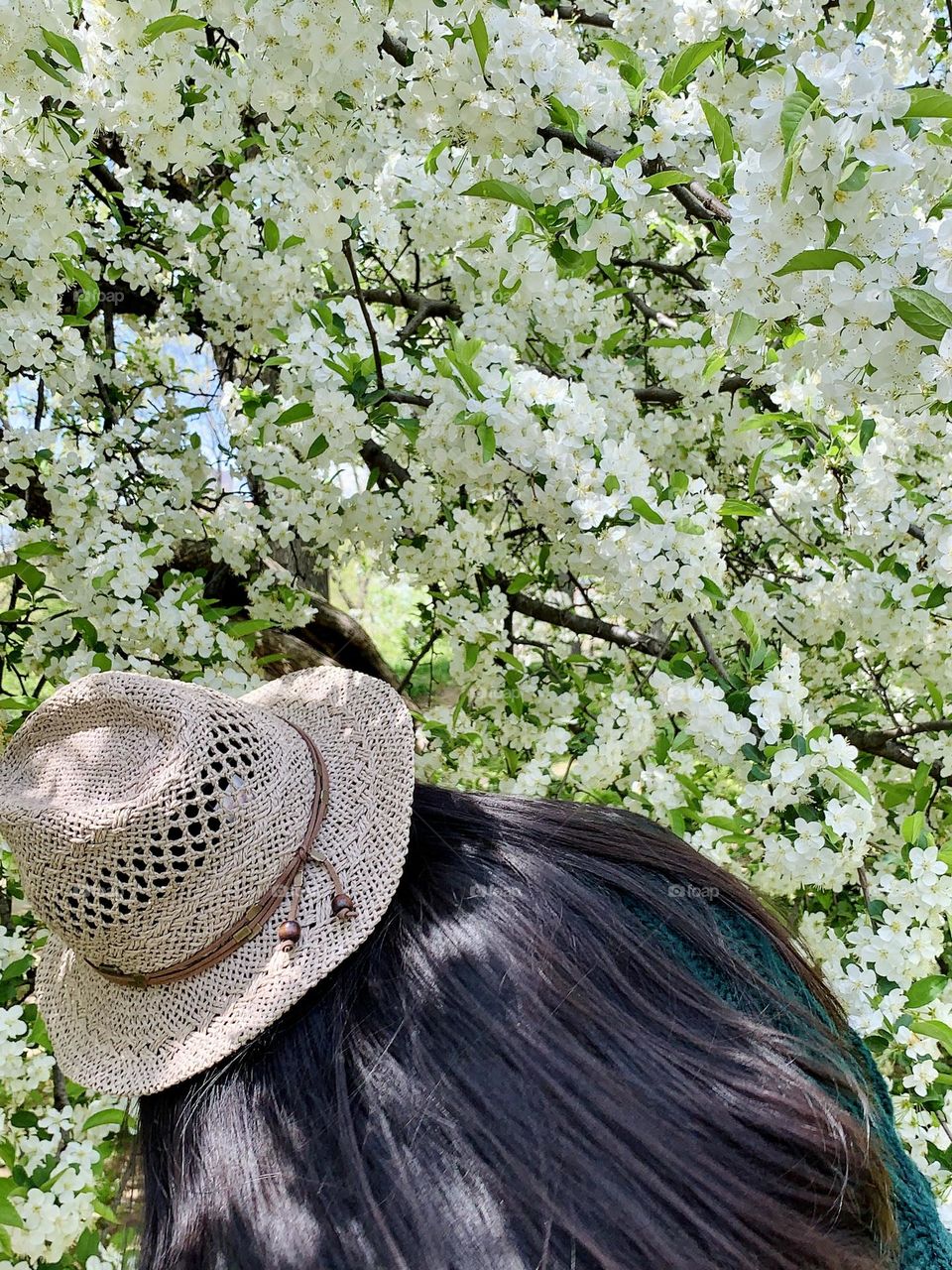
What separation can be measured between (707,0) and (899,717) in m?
2.12

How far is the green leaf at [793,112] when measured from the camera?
A: 0.90 meters

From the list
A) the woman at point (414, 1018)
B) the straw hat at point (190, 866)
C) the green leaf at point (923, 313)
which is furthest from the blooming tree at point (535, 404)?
the straw hat at point (190, 866)

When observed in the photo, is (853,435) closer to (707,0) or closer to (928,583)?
(928,583)

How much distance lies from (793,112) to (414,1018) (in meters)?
0.90

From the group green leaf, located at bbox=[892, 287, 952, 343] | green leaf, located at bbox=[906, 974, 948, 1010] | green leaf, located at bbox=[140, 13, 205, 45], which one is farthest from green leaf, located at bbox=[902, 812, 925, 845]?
green leaf, located at bbox=[140, 13, 205, 45]

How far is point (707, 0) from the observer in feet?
5.77

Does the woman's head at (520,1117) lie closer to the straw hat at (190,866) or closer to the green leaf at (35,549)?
the straw hat at (190,866)

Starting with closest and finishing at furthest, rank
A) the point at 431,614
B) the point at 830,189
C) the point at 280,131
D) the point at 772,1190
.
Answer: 1. the point at 772,1190
2. the point at 830,189
3. the point at 280,131
4. the point at 431,614

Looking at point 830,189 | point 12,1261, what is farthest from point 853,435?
point 12,1261

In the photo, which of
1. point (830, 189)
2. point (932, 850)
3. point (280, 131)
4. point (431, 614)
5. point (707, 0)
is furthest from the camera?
point (431, 614)

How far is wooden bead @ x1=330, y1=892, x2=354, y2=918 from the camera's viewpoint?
81 centimetres

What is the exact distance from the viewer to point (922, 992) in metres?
1.45

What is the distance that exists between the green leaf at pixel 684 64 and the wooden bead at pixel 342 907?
1293mm

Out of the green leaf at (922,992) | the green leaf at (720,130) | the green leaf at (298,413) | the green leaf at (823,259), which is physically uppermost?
the green leaf at (720,130)
